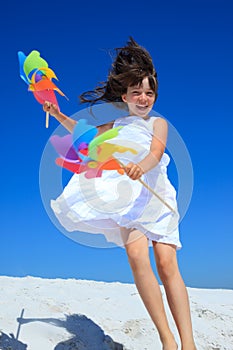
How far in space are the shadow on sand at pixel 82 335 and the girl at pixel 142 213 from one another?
0.75 meters

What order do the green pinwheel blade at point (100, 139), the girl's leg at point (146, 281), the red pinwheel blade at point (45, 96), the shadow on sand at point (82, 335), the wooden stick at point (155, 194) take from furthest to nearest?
the shadow on sand at point (82, 335) → the red pinwheel blade at point (45, 96) → the girl's leg at point (146, 281) → the wooden stick at point (155, 194) → the green pinwheel blade at point (100, 139)

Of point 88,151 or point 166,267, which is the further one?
point 166,267

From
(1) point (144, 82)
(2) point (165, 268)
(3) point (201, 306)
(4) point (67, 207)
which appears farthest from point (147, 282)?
(3) point (201, 306)

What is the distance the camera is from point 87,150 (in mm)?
2584

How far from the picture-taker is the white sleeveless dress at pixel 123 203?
2.80m

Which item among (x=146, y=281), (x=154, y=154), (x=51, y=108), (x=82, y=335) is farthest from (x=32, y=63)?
(x=82, y=335)

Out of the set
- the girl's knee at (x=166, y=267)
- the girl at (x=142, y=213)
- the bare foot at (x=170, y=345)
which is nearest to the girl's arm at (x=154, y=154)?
the girl at (x=142, y=213)

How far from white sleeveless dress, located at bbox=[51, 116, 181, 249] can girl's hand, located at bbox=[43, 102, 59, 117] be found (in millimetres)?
365

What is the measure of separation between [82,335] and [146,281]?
3.12 ft

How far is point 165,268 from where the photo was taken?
2.83 metres

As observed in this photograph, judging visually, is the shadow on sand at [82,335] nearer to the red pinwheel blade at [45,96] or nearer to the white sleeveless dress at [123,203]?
the white sleeveless dress at [123,203]

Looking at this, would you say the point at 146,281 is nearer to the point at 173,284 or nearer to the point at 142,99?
the point at 173,284

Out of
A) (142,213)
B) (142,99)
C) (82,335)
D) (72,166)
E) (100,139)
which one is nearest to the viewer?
(100,139)

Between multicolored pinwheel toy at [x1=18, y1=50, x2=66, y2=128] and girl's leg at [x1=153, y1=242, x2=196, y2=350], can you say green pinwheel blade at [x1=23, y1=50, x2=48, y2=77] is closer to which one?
multicolored pinwheel toy at [x1=18, y1=50, x2=66, y2=128]
